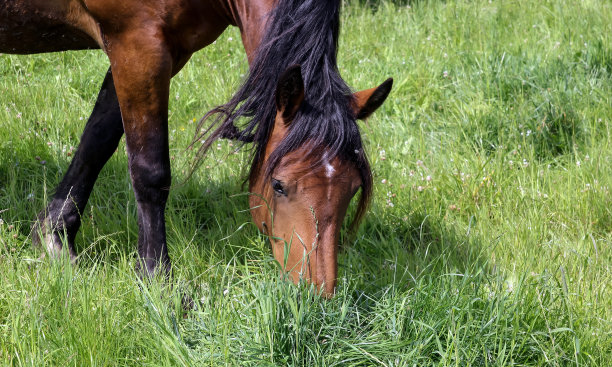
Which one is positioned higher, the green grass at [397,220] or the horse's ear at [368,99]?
the horse's ear at [368,99]

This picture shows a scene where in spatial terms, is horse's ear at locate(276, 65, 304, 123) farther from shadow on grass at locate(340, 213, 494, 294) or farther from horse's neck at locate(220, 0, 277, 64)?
shadow on grass at locate(340, 213, 494, 294)

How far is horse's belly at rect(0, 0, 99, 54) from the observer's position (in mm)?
2990

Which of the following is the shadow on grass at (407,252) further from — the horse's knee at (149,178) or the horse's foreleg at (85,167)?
the horse's foreleg at (85,167)

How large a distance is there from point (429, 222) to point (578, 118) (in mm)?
1680

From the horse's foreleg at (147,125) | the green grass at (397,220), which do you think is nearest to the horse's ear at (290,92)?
the green grass at (397,220)

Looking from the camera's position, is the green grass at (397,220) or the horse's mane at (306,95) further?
the horse's mane at (306,95)

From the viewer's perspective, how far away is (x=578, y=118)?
4559 mm

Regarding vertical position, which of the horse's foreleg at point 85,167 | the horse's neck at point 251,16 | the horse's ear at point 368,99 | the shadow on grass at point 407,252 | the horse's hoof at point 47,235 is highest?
the horse's neck at point 251,16

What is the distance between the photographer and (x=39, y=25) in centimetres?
306

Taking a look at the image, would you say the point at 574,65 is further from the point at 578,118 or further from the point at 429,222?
the point at 429,222

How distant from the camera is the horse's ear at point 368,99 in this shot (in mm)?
2631

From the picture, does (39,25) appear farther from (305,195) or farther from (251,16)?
(305,195)

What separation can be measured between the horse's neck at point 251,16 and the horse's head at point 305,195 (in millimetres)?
388

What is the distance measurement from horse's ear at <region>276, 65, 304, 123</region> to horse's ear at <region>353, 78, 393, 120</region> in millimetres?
264
